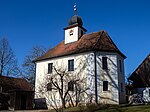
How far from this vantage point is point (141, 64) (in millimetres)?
29234

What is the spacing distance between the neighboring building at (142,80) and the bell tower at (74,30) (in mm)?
10337

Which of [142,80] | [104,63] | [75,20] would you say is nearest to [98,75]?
[104,63]

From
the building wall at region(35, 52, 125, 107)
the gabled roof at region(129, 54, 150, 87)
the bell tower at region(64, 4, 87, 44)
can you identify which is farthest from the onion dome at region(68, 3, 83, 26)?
the gabled roof at region(129, 54, 150, 87)

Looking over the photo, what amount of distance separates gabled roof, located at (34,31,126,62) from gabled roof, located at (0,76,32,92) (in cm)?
1280

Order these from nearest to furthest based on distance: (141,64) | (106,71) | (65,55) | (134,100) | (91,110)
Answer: (91,110) < (134,100) < (106,71) < (65,55) < (141,64)

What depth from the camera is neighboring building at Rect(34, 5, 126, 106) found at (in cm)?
2438

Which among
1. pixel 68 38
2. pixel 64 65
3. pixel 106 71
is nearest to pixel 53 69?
pixel 64 65

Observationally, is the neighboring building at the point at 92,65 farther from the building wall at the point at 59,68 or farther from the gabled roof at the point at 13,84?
the gabled roof at the point at 13,84

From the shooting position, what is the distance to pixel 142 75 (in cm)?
2816

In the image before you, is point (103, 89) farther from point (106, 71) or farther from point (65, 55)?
point (65, 55)

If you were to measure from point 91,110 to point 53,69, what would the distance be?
11.6 m

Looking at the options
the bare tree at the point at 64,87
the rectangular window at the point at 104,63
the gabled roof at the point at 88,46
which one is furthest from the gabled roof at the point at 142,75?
the bare tree at the point at 64,87

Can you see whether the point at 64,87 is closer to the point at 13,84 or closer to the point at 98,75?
the point at 98,75

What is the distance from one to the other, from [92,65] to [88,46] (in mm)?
2904
